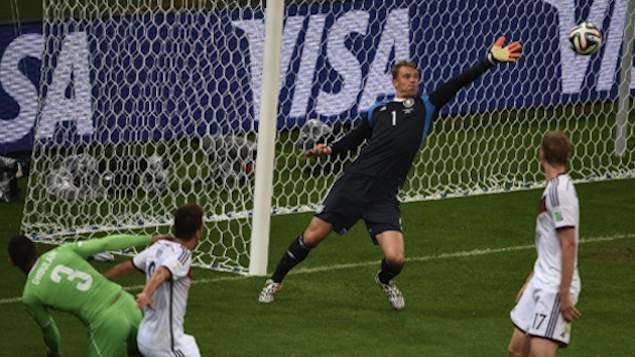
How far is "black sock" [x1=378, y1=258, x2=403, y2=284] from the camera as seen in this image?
1187 cm

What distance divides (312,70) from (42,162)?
367cm

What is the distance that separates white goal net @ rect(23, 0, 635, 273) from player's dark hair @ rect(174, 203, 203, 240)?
14.5 ft

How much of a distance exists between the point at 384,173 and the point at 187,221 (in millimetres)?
3357

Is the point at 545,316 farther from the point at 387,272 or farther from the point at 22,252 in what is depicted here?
the point at 387,272

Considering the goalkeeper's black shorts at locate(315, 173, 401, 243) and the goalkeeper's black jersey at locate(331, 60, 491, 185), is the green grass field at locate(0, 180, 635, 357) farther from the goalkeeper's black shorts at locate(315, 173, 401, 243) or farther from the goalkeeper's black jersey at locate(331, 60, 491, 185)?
the goalkeeper's black jersey at locate(331, 60, 491, 185)

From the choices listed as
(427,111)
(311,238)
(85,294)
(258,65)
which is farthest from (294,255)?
(85,294)

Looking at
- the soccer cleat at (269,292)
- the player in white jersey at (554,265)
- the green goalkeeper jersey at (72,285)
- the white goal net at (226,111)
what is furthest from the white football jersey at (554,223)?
the white goal net at (226,111)

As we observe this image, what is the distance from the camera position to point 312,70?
57.0 ft

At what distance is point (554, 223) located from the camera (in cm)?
874

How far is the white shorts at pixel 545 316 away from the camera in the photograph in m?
8.73

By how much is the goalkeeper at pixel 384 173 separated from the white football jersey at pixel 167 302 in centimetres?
310

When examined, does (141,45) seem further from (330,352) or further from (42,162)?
(330,352)

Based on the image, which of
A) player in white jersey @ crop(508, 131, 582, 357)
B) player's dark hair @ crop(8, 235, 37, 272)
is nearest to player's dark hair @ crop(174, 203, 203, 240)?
player's dark hair @ crop(8, 235, 37, 272)

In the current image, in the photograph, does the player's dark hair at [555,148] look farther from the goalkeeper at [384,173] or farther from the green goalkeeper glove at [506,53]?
the goalkeeper at [384,173]
